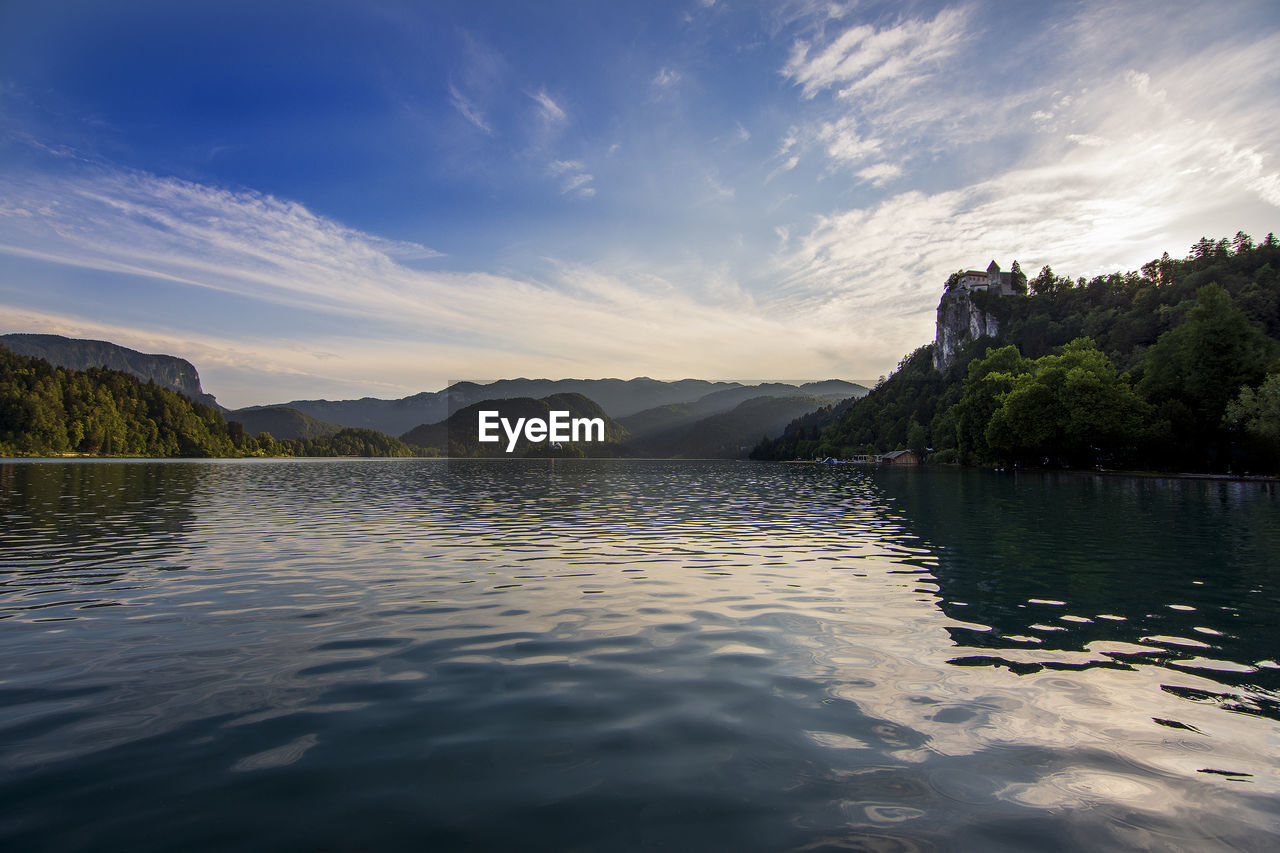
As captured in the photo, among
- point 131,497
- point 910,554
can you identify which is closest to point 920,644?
point 910,554

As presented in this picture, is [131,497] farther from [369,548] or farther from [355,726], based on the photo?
[355,726]

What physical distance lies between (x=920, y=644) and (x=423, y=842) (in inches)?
379

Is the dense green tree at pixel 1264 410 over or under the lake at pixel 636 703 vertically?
over

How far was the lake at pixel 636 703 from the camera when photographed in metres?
5.88

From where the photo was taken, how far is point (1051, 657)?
1111 centimetres

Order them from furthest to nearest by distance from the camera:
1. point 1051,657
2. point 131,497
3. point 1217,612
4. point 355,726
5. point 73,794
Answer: point 131,497
point 1217,612
point 1051,657
point 355,726
point 73,794

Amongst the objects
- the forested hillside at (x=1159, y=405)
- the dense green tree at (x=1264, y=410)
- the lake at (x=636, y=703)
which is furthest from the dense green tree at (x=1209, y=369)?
the lake at (x=636, y=703)

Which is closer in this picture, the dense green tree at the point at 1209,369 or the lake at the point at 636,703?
the lake at the point at 636,703

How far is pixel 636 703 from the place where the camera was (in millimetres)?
8906

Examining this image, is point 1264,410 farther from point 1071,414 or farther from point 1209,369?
point 1071,414

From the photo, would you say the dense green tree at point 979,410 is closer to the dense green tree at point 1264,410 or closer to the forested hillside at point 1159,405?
the forested hillside at point 1159,405

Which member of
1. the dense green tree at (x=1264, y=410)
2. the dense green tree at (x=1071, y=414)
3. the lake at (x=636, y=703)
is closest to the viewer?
the lake at (x=636, y=703)

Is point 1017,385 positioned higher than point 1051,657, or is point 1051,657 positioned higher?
point 1017,385

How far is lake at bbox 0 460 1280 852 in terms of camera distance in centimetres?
588
